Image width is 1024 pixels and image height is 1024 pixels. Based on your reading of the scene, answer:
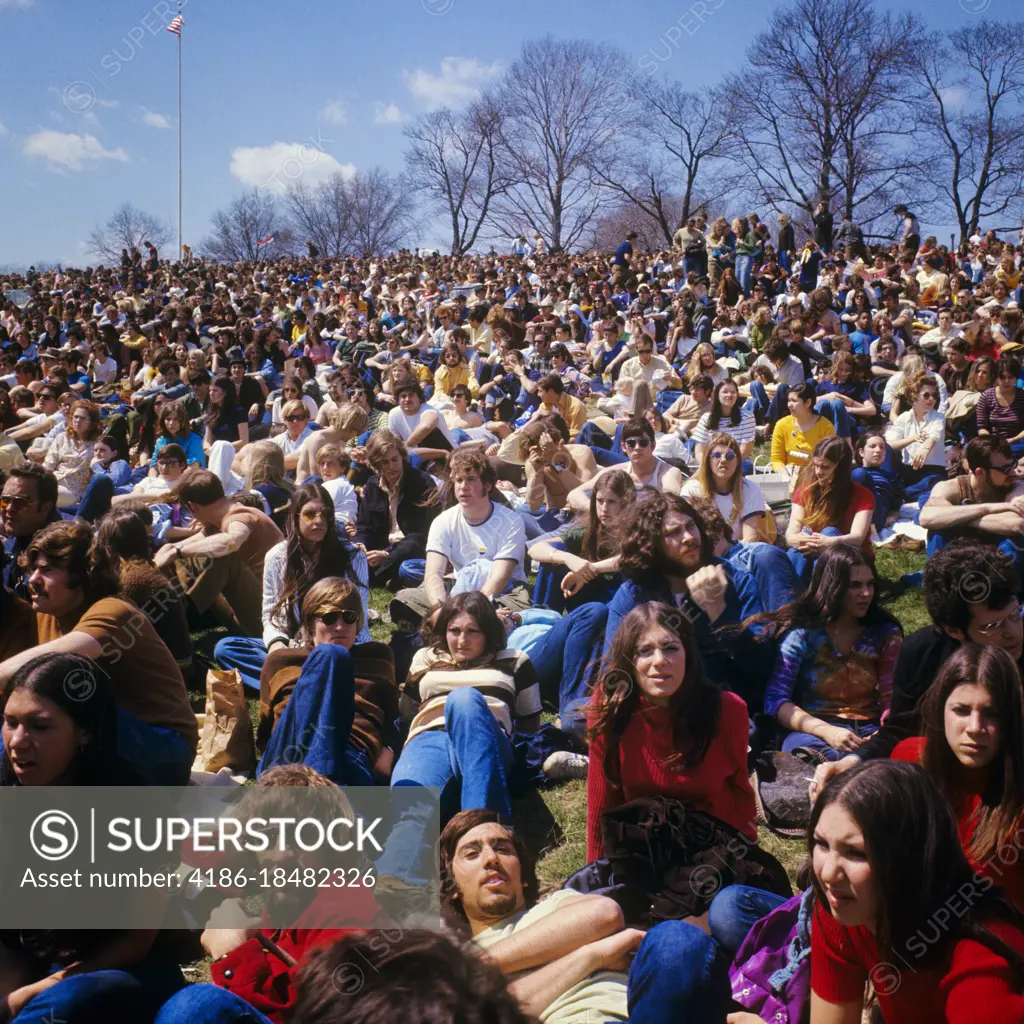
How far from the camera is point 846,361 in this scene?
988cm

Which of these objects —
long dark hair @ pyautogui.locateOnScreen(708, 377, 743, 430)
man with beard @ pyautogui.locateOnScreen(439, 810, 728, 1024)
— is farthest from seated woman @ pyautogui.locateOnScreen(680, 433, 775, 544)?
man with beard @ pyautogui.locateOnScreen(439, 810, 728, 1024)

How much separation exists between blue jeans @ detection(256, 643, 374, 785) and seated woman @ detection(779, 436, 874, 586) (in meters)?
3.04

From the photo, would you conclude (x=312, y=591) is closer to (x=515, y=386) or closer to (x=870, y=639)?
(x=870, y=639)

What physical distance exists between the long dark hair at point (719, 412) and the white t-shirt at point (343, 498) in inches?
143

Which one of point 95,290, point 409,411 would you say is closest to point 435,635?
point 409,411

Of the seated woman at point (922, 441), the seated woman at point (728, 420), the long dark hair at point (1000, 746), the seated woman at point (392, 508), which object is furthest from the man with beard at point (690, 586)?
the seated woman at point (728, 420)

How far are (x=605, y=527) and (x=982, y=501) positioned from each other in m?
2.16

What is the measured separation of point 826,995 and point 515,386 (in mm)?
10378

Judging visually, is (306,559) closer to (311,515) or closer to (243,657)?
(311,515)

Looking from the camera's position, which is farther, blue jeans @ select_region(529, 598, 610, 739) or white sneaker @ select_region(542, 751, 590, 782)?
blue jeans @ select_region(529, 598, 610, 739)

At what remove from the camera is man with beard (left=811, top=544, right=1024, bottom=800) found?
374cm

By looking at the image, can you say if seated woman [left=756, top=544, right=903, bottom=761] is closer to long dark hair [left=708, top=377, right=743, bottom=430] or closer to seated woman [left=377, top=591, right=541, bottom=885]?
seated woman [left=377, top=591, right=541, bottom=885]

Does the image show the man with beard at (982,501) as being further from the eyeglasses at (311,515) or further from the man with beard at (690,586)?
the eyeglasses at (311,515)

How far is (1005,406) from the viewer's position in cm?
837
